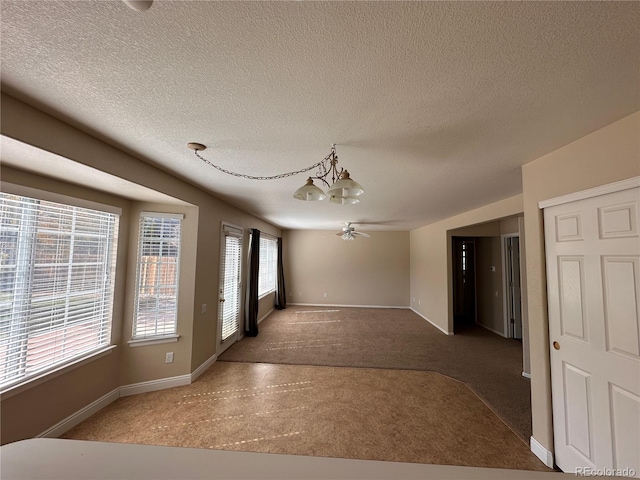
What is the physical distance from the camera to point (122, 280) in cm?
274

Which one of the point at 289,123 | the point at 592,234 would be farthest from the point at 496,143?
the point at 289,123

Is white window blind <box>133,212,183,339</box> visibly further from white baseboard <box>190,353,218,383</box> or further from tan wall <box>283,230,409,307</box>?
tan wall <box>283,230,409,307</box>

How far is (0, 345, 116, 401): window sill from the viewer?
178cm

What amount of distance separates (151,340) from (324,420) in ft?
7.05

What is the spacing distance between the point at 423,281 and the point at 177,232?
5.60 meters

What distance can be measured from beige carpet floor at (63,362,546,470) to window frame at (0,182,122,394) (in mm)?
592

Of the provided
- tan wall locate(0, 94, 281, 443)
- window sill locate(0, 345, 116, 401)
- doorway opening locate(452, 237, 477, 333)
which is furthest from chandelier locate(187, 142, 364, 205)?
doorway opening locate(452, 237, 477, 333)

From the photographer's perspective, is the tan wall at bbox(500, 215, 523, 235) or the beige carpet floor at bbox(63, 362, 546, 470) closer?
the beige carpet floor at bbox(63, 362, 546, 470)

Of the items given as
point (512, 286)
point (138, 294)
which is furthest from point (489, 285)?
point (138, 294)

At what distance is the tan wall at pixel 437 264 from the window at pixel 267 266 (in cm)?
A: 399

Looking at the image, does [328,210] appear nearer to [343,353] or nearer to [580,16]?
[343,353]

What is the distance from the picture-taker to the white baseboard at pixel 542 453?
187cm

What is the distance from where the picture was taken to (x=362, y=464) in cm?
41

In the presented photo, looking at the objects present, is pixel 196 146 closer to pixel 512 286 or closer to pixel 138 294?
pixel 138 294
